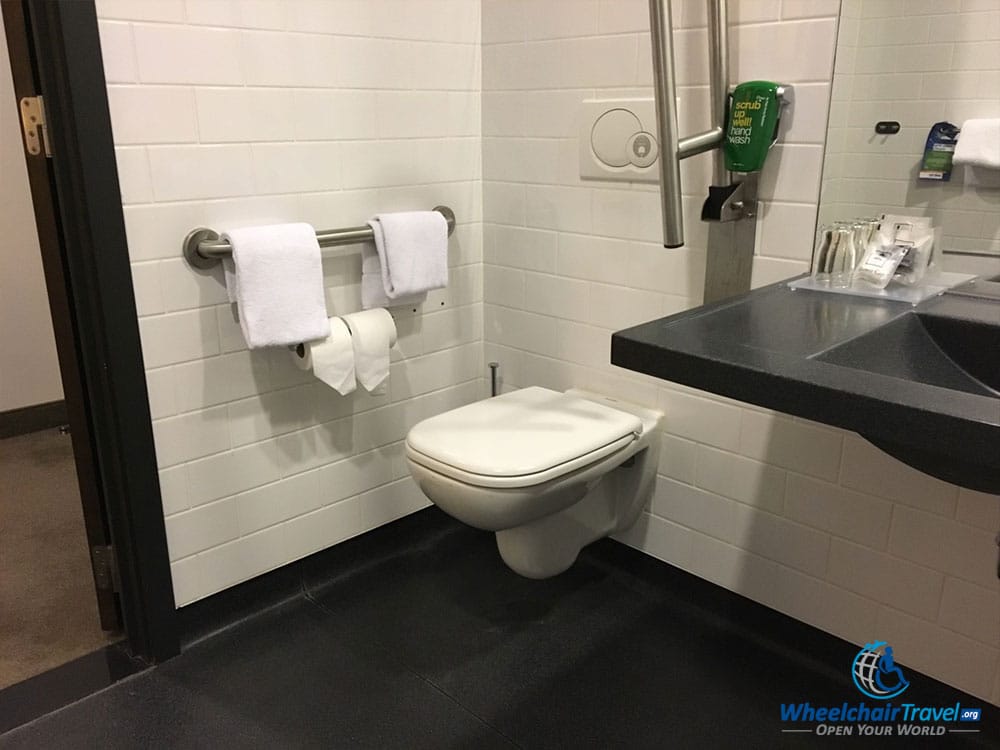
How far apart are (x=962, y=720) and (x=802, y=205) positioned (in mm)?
1004

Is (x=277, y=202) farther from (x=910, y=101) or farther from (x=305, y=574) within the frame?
(x=910, y=101)

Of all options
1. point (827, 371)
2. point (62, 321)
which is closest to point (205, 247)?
point (62, 321)

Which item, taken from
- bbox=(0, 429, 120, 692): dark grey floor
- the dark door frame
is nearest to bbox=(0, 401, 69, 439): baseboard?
bbox=(0, 429, 120, 692): dark grey floor

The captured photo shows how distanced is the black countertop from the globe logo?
611 mm

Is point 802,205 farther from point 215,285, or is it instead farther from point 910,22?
point 215,285

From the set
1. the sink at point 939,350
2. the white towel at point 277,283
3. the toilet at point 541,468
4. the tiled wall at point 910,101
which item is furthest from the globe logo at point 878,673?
the white towel at point 277,283

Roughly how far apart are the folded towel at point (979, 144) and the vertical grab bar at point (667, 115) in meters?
0.48

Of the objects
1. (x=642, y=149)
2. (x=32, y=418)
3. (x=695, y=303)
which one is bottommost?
(x=32, y=418)

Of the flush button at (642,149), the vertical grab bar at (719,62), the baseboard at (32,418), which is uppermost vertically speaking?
the vertical grab bar at (719,62)

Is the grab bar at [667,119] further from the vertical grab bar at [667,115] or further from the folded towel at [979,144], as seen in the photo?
the folded towel at [979,144]

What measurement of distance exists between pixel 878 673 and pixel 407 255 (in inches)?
51.4

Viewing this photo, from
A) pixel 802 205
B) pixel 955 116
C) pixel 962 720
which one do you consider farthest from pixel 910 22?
pixel 962 720

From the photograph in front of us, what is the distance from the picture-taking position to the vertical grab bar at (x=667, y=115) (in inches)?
52.4

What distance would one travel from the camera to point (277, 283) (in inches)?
61.8
